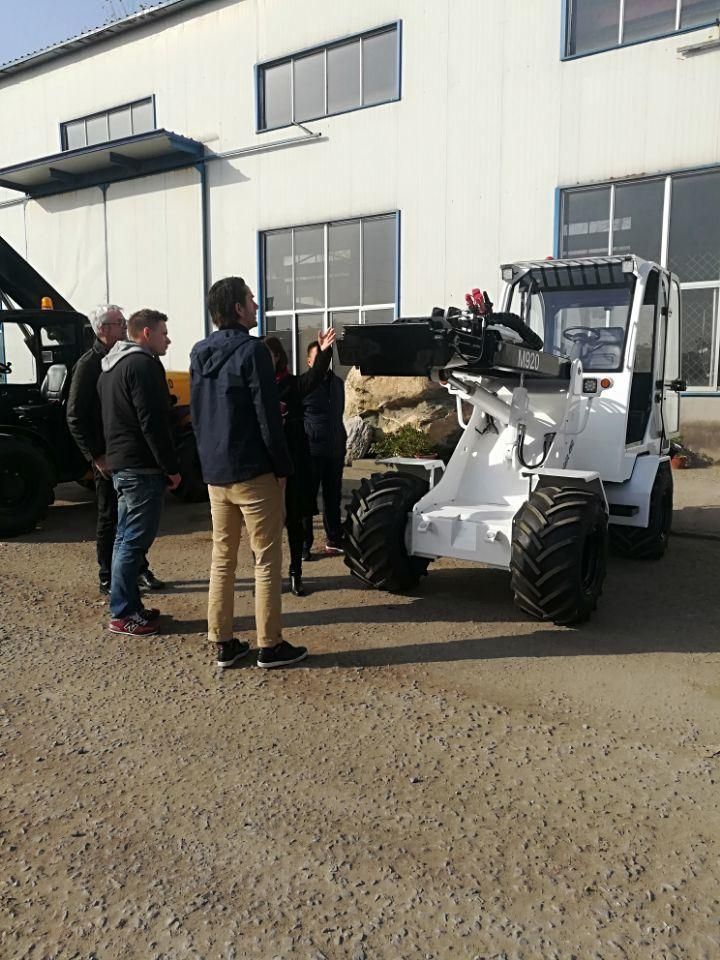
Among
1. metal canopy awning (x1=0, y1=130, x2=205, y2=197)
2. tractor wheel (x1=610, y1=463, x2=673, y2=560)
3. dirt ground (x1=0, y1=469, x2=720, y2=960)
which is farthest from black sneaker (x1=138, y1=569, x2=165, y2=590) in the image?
metal canopy awning (x1=0, y1=130, x2=205, y2=197)

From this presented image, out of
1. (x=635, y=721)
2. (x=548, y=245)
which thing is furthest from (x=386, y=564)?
(x=548, y=245)

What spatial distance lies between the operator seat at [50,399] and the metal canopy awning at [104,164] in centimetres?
915

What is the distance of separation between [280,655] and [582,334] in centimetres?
380

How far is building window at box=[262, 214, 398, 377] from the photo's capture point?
44.6 feet

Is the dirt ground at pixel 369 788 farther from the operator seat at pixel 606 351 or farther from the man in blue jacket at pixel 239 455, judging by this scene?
the operator seat at pixel 606 351

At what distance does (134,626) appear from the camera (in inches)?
178

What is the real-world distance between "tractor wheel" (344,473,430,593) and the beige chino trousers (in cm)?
114

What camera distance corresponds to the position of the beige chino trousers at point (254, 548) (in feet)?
12.8

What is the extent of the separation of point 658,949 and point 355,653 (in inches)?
91.2

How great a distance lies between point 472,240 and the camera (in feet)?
40.9

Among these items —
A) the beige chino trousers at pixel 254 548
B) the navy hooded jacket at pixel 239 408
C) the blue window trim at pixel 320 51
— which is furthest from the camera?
the blue window trim at pixel 320 51

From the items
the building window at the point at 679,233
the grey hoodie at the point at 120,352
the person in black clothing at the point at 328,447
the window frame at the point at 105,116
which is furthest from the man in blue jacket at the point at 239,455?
the window frame at the point at 105,116

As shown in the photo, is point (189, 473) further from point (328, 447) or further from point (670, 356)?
point (670, 356)

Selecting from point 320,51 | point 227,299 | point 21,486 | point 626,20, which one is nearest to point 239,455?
point 227,299
